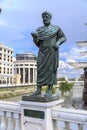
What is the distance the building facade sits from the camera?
376 ft

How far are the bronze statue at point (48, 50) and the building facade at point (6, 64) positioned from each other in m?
106

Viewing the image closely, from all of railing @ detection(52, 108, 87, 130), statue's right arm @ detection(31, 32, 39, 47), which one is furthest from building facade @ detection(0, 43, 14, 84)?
railing @ detection(52, 108, 87, 130)

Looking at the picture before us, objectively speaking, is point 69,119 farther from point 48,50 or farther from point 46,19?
point 46,19

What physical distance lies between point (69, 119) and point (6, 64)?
11537cm

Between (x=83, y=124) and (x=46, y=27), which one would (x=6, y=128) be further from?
(x=46, y=27)

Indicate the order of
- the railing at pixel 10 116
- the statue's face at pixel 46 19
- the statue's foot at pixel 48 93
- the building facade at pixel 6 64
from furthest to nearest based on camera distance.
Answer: the building facade at pixel 6 64
the railing at pixel 10 116
the statue's face at pixel 46 19
the statue's foot at pixel 48 93

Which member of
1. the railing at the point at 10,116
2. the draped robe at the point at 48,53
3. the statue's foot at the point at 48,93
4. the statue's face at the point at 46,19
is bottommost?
the railing at the point at 10,116

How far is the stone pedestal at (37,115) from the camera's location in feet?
18.9

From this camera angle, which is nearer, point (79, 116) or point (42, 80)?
point (79, 116)

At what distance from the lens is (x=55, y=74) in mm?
6184

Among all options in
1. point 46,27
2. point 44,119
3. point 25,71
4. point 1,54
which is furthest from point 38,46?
point 25,71

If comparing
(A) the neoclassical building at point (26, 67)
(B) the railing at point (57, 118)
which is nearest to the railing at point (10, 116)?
(B) the railing at point (57, 118)

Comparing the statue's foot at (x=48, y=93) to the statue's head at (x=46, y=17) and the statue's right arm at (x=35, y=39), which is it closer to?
the statue's right arm at (x=35, y=39)

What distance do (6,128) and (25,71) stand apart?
5134 inches
